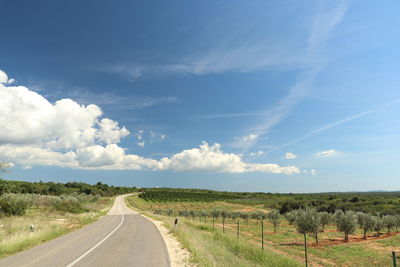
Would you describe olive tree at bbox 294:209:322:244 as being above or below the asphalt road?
below

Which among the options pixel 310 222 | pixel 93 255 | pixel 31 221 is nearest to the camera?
pixel 93 255

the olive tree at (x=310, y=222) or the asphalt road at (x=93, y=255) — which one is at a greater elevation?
the asphalt road at (x=93, y=255)

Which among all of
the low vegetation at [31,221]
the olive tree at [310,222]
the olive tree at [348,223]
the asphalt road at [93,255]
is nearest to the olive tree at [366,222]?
the olive tree at [348,223]

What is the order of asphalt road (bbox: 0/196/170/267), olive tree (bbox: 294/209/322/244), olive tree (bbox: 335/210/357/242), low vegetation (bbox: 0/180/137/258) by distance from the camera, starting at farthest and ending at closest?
1. olive tree (bbox: 335/210/357/242)
2. olive tree (bbox: 294/209/322/244)
3. low vegetation (bbox: 0/180/137/258)
4. asphalt road (bbox: 0/196/170/267)

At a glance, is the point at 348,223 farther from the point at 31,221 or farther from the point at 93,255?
the point at 31,221

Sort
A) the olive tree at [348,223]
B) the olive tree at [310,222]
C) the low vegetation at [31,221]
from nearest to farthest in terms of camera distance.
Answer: the low vegetation at [31,221]
the olive tree at [310,222]
the olive tree at [348,223]

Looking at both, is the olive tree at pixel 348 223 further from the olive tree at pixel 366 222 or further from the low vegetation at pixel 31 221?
the low vegetation at pixel 31 221

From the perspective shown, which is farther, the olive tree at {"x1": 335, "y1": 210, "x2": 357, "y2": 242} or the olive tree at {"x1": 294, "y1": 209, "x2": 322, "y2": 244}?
the olive tree at {"x1": 335, "y1": 210, "x2": 357, "y2": 242}

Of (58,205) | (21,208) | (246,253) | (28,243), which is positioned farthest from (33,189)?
(246,253)

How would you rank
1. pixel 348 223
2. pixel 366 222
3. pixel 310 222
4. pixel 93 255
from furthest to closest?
1. pixel 366 222
2. pixel 348 223
3. pixel 310 222
4. pixel 93 255

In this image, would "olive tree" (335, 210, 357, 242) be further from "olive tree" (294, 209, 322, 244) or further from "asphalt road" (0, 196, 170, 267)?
"asphalt road" (0, 196, 170, 267)

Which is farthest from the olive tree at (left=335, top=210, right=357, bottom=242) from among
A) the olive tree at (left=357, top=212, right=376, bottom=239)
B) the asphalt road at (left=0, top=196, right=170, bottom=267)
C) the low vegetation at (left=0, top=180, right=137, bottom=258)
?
the low vegetation at (left=0, top=180, right=137, bottom=258)

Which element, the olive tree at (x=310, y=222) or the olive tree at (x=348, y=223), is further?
the olive tree at (x=348, y=223)

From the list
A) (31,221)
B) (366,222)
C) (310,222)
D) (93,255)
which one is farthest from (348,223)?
(31,221)
